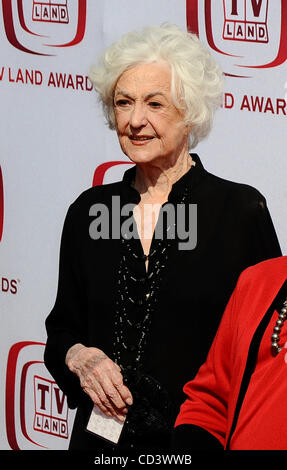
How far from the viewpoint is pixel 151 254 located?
242 cm

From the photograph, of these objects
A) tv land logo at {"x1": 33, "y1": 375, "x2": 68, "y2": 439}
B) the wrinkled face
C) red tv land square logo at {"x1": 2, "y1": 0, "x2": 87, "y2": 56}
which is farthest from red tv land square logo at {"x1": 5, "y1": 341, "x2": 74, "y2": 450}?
the wrinkled face

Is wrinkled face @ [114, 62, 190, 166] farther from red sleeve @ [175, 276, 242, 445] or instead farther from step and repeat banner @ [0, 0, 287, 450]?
red sleeve @ [175, 276, 242, 445]

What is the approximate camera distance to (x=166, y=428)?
229cm

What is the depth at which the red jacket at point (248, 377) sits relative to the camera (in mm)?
1644

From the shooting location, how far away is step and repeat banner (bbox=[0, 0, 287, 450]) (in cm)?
286

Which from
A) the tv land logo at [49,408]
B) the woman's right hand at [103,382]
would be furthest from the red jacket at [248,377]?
the tv land logo at [49,408]

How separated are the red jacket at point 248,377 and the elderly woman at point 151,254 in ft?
1.25

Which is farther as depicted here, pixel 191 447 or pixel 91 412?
pixel 91 412

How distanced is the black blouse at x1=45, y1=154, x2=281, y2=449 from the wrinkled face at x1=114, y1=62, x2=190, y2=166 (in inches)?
4.5

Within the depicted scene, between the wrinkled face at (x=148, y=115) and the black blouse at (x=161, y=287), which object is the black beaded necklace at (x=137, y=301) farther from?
the wrinkled face at (x=148, y=115)

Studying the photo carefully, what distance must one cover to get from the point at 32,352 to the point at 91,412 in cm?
115

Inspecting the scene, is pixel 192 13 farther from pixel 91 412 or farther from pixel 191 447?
pixel 191 447

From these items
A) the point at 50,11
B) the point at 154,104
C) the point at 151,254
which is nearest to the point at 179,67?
the point at 154,104

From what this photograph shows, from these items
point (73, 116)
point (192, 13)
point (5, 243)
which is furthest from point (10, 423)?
point (192, 13)
